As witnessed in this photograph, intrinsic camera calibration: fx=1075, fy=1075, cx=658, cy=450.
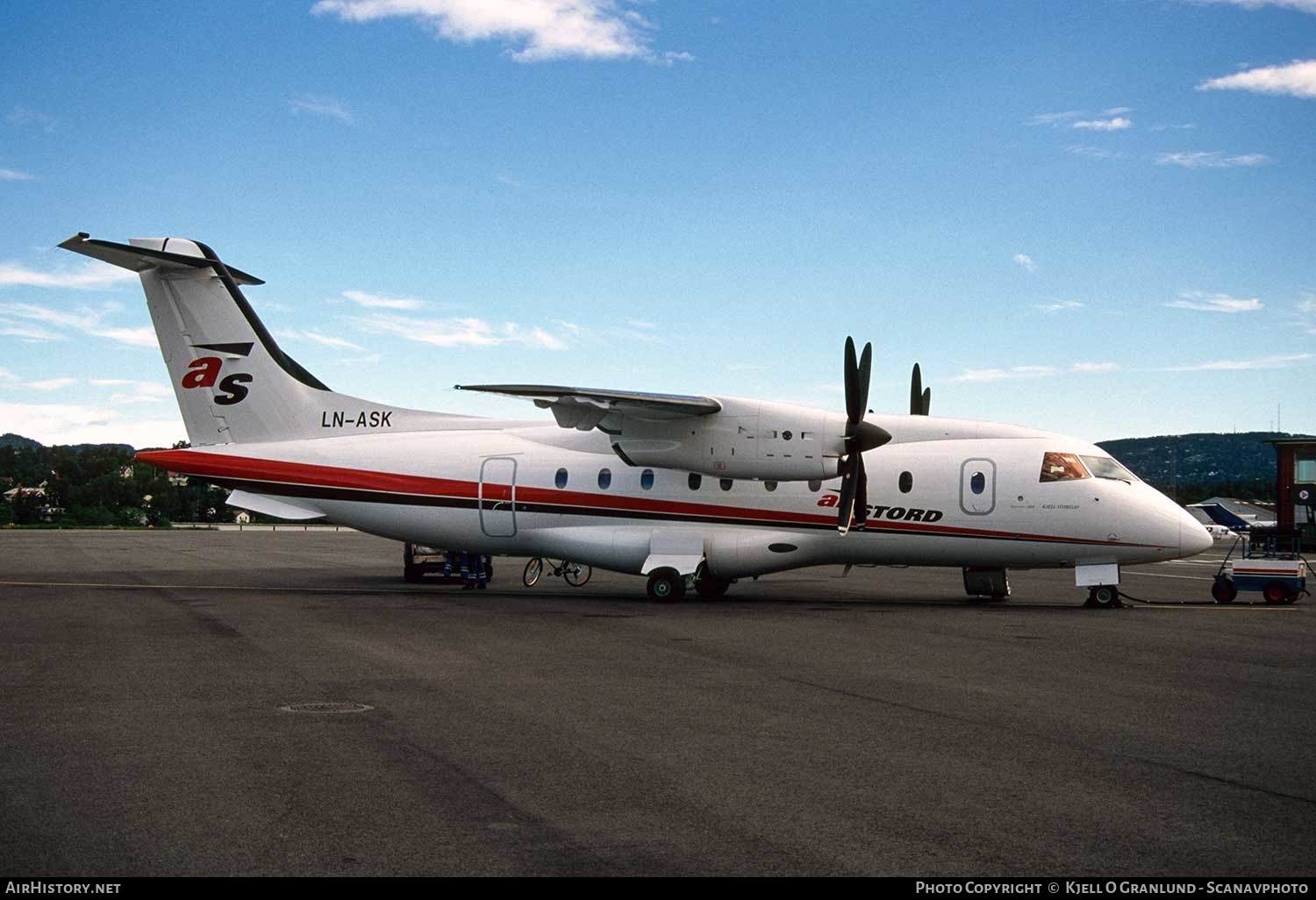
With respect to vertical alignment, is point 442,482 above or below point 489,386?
below

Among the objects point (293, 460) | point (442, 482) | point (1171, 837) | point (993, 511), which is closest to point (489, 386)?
point (442, 482)

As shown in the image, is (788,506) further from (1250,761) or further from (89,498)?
(89,498)

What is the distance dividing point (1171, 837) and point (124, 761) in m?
7.38

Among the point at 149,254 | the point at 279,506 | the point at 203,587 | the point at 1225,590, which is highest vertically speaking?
the point at 149,254

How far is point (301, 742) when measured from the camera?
8977mm

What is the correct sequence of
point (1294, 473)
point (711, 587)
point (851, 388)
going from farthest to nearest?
point (1294, 473) < point (711, 587) < point (851, 388)

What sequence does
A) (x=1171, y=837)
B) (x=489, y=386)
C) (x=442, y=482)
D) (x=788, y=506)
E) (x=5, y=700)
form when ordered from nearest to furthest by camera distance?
(x=1171, y=837), (x=5, y=700), (x=489, y=386), (x=788, y=506), (x=442, y=482)

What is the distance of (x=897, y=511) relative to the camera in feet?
76.5

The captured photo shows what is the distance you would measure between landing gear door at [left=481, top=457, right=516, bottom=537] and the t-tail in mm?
3488

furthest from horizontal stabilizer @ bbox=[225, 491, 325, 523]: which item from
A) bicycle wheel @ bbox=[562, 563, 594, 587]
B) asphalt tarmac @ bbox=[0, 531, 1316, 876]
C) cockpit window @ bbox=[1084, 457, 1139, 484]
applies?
cockpit window @ bbox=[1084, 457, 1139, 484]

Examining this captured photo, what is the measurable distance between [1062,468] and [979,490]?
1835mm

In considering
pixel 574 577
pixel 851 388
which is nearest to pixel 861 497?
pixel 851 388

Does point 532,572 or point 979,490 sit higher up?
point 979,490

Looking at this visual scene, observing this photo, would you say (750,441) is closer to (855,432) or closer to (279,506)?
(855,432)
